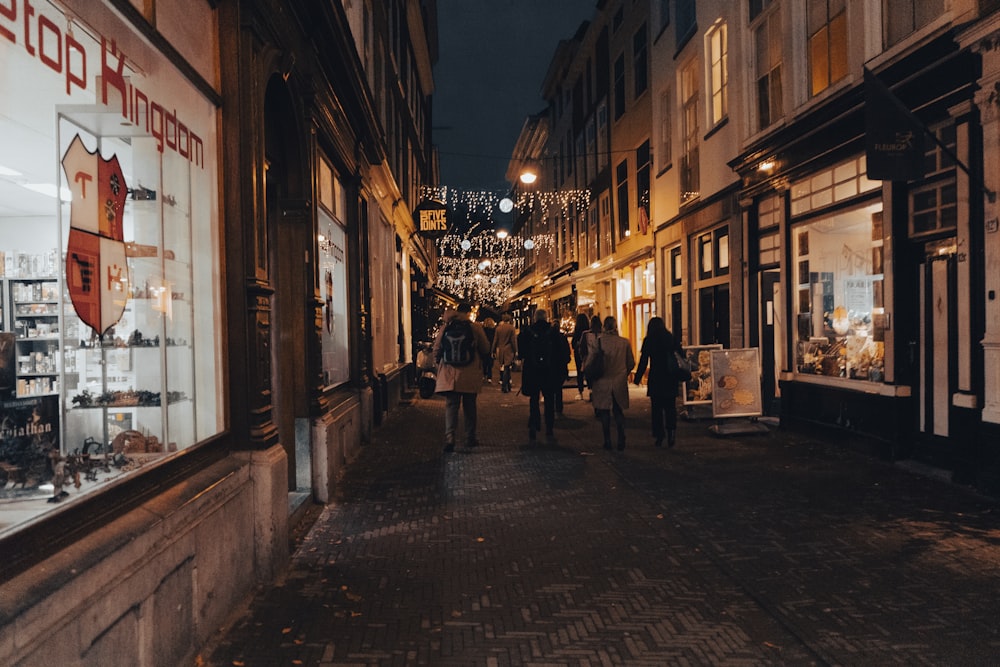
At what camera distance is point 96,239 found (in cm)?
368

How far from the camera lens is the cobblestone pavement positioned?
4.18 m

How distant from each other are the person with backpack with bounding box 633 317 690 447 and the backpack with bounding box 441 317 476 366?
7.25 feet

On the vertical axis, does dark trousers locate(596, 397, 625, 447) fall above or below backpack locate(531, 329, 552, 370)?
below

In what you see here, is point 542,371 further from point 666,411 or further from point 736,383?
point 736,383

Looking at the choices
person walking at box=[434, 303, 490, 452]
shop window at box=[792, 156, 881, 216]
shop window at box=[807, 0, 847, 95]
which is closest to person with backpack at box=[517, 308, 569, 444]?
person walking at box=[434, 303, 490, 452]

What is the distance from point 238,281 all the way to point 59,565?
2645 millimetres

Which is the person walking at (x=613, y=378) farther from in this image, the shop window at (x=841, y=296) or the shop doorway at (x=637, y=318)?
the shop doorway at (x=637, y=318)

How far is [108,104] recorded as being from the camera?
378cm

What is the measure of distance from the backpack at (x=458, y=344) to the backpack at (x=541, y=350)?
1.42 m

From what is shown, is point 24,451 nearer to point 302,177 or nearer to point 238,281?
point 238,281

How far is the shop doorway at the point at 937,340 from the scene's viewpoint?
28.0 feet

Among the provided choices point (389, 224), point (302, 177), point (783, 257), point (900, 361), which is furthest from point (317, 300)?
point (389, 224)

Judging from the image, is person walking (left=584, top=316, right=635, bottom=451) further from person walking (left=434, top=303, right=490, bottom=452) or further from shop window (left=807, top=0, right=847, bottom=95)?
shop window (left=807, top=0, right=847, bottom=95)

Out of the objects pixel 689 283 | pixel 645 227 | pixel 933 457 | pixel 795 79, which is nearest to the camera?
pixel 933 457
